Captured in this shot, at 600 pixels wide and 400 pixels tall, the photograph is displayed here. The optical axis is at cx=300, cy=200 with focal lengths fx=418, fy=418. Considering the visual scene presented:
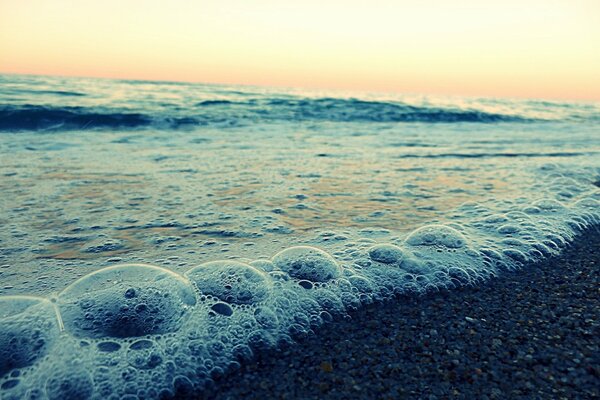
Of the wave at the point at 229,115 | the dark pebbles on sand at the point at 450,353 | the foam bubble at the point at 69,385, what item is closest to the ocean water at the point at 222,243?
the foam bubble at the point at 69,385

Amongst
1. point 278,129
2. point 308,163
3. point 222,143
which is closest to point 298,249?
point 308,163

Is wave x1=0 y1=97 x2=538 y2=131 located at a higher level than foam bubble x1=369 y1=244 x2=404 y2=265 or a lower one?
lower

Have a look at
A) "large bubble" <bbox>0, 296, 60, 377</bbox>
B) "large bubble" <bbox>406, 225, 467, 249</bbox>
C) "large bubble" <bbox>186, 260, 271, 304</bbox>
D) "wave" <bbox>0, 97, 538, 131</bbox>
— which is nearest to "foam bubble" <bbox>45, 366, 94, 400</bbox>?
"large bubble" <bbox>0, 296, 60, 377</bbox>

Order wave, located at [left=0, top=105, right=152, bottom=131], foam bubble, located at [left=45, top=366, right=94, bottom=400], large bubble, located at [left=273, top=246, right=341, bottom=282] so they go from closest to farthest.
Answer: foam bubble, located at [left=45, top=366, right=94, bottom=400] < large bubble, located at [left=273, top=246, right=341, bottom=282] < wave, located at [left=0, top=105, right=152, bottom=131]

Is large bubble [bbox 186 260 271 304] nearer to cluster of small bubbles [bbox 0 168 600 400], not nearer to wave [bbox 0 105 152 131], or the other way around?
cluster of small bubbles [bbox 0 168 600 400]

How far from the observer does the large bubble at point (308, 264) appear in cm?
204

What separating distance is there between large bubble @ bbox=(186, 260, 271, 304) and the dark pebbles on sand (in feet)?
1.19

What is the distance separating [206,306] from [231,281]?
187 mm

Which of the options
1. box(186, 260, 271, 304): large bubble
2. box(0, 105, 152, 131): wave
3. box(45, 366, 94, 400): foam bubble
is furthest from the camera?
box(0, 105, 152, 131): wave

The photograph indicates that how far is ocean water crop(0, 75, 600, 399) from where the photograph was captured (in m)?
1.49

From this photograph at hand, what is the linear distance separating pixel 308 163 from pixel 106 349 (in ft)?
12.4

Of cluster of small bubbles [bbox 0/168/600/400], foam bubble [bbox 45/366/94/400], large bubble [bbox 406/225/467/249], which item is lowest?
foam bubble [bbox 45/366/94/400]

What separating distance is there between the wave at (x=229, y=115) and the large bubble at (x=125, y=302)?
7821mm

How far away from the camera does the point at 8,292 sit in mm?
1816
